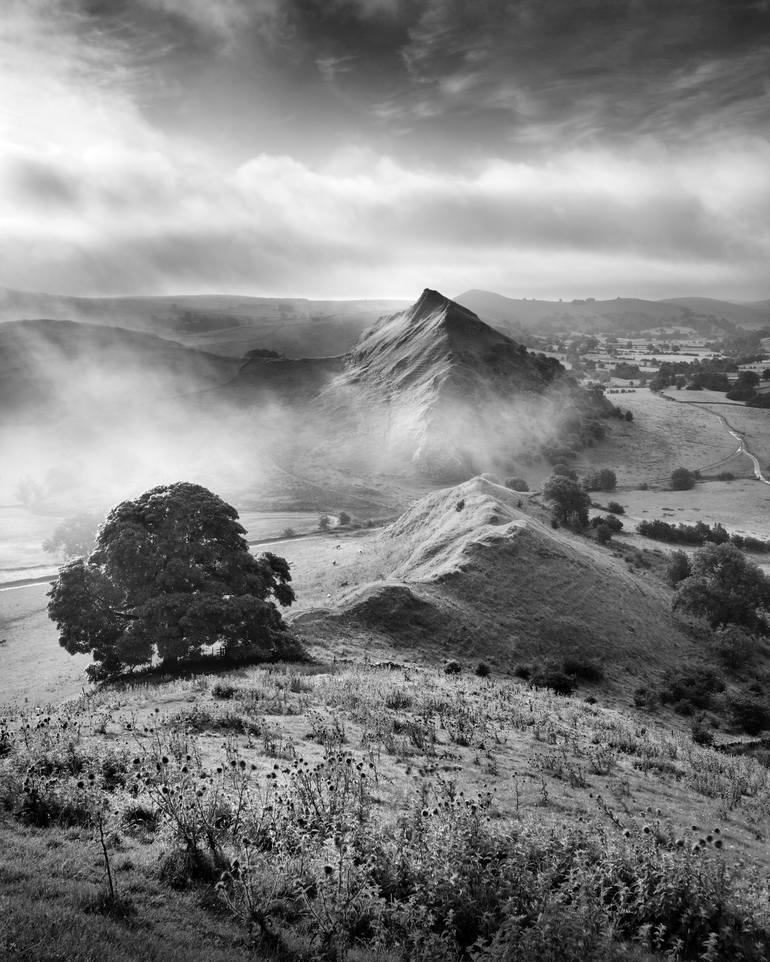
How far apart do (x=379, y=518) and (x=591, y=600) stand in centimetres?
5284

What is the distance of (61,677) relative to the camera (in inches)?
1401

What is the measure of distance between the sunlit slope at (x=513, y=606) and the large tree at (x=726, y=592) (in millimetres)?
2138

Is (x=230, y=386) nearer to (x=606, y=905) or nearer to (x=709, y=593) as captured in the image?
(x=709, y=593)

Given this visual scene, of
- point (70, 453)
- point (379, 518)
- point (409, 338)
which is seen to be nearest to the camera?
point (379, 518)

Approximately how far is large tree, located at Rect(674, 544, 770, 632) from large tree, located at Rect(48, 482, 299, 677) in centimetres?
3096

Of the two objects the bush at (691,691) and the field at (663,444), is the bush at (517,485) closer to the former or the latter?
the field at (663,444)

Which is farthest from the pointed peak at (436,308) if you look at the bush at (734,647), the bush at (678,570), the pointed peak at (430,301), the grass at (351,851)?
the grass at (351,851)

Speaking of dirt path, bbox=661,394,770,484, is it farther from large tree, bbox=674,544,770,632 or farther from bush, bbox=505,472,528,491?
large tree, bbox=674,544,770,632

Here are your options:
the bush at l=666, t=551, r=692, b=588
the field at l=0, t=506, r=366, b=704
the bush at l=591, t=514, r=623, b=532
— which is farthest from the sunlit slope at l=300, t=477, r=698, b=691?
the bush at l=591, t=514, r=623, b=532

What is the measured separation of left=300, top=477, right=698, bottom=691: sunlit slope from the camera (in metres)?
36.4

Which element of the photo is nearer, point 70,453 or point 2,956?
point 2,956

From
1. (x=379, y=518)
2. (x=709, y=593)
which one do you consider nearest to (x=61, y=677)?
(x=709, y=593)

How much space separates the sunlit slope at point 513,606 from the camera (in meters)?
36.4

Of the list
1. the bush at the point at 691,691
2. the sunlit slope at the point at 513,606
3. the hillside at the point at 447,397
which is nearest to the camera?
the bush at the point at 691,691
